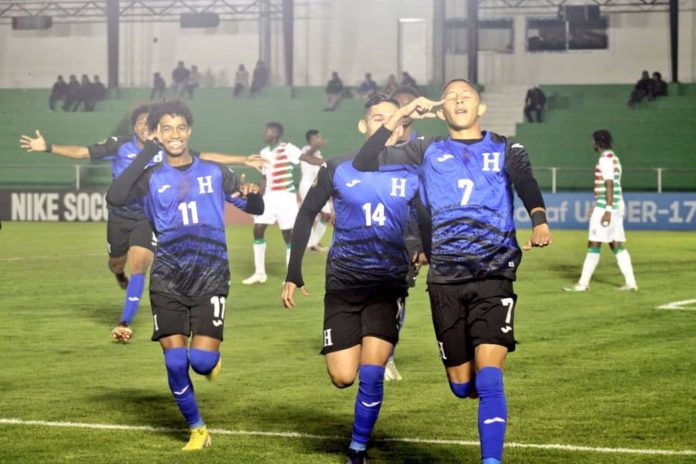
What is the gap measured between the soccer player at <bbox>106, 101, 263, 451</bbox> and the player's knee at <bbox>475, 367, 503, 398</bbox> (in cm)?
207

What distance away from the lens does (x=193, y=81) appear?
54344mm

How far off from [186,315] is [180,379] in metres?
0.41

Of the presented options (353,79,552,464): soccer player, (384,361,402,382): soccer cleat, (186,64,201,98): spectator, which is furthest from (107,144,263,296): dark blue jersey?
(186,64,201,98): spectator

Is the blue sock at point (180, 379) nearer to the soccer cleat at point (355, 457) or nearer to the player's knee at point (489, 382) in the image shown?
the soccer cleat at point (355, 457)

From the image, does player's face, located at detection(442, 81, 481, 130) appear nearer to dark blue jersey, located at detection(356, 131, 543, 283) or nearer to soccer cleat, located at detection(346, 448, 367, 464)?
dark blue jersey, located at detection(356, 131, 543, 283)

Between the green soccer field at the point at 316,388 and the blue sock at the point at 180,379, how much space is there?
29 centimetres

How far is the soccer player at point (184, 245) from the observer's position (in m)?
8.73

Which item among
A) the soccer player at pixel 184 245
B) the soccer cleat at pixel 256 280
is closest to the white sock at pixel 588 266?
the soccer cleat at pixel 256 280

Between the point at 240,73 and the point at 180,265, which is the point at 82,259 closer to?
the point at 180,265

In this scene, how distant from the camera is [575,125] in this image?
149 ft

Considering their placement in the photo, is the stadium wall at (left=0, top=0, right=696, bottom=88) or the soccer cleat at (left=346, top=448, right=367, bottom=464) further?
the stadium wall at (left=0, top=0, right=696, bottom=88)

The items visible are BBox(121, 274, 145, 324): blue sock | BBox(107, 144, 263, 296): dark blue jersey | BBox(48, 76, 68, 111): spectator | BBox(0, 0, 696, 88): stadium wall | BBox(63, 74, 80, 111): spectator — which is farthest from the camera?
BBox(48, 76, 68, 111): spectator

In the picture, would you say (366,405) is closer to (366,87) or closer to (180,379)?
(180,379)

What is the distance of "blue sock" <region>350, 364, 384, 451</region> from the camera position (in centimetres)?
807
